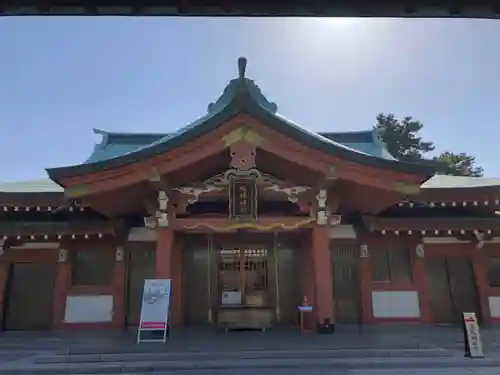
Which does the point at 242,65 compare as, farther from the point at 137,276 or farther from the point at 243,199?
the point at 137,276

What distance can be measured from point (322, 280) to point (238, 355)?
281 centimetres

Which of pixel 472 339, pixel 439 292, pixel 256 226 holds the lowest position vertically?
pixel 472 339

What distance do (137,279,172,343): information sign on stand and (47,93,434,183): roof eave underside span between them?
8.59 ft

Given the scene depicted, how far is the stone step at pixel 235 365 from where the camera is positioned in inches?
253

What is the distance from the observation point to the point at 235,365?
6.52m

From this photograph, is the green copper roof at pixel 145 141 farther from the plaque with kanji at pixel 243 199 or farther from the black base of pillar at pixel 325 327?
the black base of pillar at pixel 325 327

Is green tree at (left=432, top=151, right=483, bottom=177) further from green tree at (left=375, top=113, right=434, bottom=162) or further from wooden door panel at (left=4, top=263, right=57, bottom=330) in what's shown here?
wooden door panel at (left=4, top=263, right=57, bottom=330)

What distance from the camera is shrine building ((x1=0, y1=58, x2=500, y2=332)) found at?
382 inches

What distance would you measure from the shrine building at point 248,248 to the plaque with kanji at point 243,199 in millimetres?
23

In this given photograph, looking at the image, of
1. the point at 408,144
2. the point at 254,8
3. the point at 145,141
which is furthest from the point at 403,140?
the point at 254,8

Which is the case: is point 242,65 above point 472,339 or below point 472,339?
above

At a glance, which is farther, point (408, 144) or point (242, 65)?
point (408, 144)

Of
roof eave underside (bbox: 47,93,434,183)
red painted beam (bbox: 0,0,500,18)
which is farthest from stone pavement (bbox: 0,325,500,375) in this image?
red painted beam (bbox: 0,0,500,18)

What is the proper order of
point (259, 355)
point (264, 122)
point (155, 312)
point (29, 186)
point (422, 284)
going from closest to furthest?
point (259, 355) → point (155, 312) → point (264, 122) → point (422, 284) → point (29, 186)
